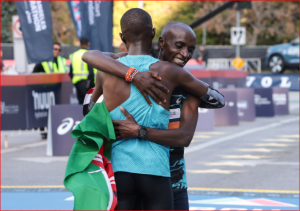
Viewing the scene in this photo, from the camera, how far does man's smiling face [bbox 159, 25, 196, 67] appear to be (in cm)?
317

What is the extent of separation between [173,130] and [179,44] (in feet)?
1.72

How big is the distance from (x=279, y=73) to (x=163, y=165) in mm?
27904

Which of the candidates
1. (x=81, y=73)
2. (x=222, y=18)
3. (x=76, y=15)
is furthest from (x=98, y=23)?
(x=222, y=18)

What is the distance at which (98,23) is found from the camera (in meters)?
13.0

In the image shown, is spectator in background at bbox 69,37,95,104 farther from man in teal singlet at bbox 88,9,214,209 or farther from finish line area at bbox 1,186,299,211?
man in teal singlet at bbox 88,9,214,209

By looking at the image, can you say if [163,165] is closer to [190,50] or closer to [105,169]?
[105,169]

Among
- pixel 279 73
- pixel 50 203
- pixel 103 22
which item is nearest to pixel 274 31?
pixel 279 73

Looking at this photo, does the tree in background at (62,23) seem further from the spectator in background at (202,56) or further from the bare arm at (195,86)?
the bare arm at (195,86)

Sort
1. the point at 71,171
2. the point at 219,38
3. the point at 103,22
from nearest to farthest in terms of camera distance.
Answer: the point at 71,171
the point at 103,22
the point at 219,38

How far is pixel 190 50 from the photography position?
323 cm

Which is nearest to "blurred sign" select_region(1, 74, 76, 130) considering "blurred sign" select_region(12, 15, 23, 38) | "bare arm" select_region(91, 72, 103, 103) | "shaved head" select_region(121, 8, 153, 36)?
→ "blurred sign" select_region(12, 15, 23, 38)

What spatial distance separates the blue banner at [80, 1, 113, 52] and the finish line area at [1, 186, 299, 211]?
A: 21.2 ft

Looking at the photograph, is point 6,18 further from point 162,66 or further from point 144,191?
point 144,191

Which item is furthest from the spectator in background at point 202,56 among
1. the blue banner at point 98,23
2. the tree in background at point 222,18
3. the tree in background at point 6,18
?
the tree in background at point 222,18
